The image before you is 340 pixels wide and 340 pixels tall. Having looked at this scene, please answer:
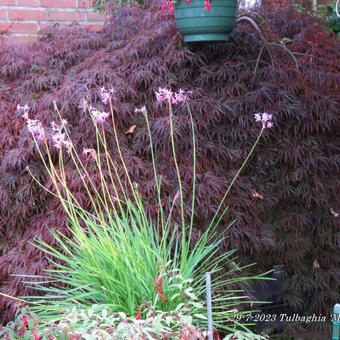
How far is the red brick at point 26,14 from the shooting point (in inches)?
191

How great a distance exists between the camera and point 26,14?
4895 mm

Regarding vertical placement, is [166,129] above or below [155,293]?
above

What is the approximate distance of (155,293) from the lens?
2.36m

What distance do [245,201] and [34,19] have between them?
296cm

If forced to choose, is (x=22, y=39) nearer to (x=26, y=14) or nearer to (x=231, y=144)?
(x=26, y=14)

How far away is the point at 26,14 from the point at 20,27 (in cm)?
13

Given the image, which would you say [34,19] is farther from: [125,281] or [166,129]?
[125,281]

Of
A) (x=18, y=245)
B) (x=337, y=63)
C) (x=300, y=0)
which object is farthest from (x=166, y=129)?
(x=300, y=0)

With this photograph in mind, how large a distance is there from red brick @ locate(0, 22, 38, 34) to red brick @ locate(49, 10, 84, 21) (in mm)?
191

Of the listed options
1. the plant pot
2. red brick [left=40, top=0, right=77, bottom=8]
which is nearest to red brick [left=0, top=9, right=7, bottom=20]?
red brick [left=40, top=0, right=77, bottom=8]

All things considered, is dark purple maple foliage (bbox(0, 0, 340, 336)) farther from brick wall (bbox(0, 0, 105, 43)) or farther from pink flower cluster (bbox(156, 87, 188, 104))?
brick wall (bbox(0, 0, 105, 43))

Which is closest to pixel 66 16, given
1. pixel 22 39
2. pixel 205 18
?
pixel 22 39

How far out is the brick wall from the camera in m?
4.83

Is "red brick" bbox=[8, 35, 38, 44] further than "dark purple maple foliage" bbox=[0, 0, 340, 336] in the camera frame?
Yes
